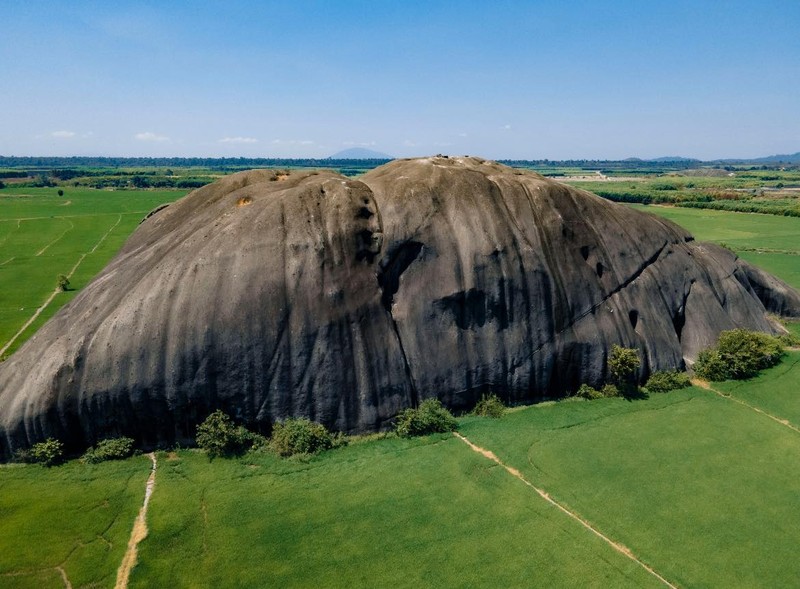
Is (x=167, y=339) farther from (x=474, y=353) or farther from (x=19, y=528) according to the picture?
(x=474, y=353)

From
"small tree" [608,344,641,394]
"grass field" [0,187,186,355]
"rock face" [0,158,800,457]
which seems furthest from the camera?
"grass field" [0,187,186,355]

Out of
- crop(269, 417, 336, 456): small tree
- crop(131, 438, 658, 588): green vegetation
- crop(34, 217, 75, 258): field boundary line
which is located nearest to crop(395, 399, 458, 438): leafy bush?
crop(131, 438, 658, 588): green vegetation

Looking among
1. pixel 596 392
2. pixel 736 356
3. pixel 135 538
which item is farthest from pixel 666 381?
pixel 135 538

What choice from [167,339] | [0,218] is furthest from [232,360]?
[0,218]

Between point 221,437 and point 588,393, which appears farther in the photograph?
point 588,393

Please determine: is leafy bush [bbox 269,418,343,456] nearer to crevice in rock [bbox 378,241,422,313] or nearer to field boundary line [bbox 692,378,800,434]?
crevice in rock [bbox 378,241,422,313]

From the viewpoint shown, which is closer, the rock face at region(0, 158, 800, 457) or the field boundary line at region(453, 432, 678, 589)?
the field boundary line at region(453, 432, 678, 589)

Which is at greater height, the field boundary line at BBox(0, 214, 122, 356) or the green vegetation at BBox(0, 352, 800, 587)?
the field boundary line at BBox(0, 214, 122, 356)

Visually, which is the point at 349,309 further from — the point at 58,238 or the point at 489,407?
the point at 58,238
